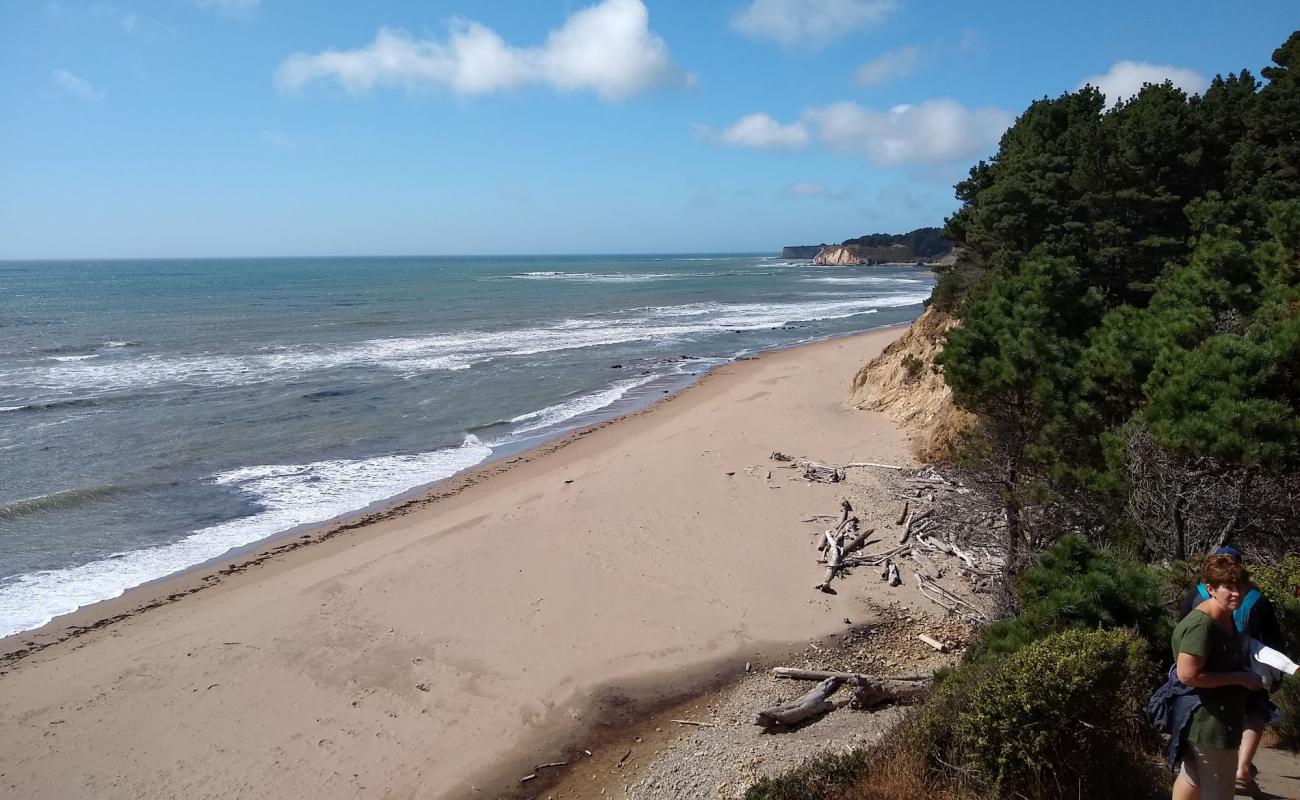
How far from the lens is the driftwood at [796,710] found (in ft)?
26.8

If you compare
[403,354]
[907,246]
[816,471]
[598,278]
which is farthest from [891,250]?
[816,471]

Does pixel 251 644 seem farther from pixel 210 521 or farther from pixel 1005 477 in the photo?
pixel 1005 477

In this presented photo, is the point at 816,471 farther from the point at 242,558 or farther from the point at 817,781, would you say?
the point at 242,558

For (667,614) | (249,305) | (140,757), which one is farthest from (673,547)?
(249,305)

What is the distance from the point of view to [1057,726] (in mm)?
5070

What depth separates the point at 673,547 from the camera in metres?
13.1

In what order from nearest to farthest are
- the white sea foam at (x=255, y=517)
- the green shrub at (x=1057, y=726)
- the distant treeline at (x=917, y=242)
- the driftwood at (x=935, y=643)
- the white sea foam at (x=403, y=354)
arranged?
the green shrub at (x=1057, y=726), the driftwood at (x=935, y=643), the white sea foam at (x=255, y=517), the white sea foam at (x=403, y=354), the distant treeline at (x=917, y=242)

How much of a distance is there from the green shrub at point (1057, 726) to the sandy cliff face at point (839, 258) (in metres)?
156

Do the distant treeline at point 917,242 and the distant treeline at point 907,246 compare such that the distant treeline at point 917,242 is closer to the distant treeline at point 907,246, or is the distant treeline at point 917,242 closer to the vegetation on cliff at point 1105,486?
the distant treeline at point 907,246

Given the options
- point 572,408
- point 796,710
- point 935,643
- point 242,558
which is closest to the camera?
point 796,710

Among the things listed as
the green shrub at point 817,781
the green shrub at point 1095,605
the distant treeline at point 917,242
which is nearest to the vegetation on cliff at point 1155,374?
the green shrub at point 1095,605

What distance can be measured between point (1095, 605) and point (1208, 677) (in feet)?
6.93

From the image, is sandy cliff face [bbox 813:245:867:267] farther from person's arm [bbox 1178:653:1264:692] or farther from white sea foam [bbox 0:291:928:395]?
person's arm [bbox 1178:653:1264:692]

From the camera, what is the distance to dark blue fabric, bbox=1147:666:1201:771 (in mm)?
4387
